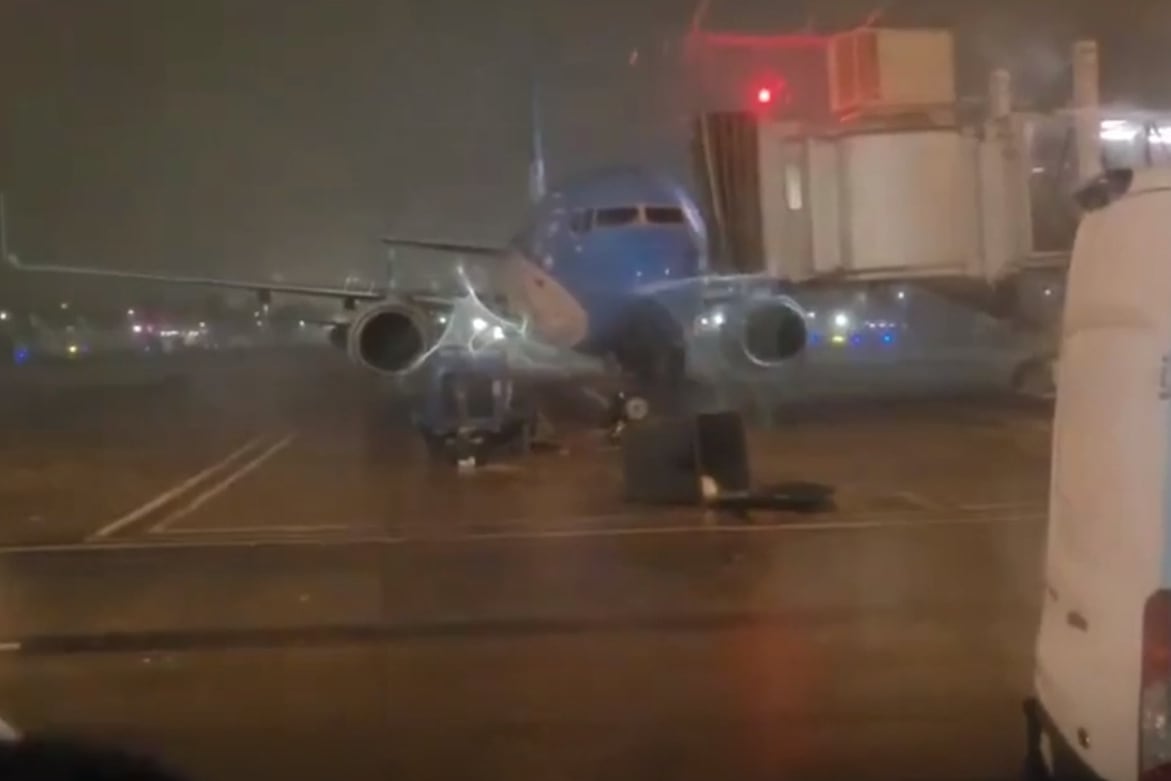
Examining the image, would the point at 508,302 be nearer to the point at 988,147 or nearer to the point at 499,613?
the point at 988,147

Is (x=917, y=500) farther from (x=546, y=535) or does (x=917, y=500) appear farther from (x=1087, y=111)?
(x=1087, y=111)

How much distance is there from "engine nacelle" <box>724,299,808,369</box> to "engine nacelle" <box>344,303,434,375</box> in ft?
14.9

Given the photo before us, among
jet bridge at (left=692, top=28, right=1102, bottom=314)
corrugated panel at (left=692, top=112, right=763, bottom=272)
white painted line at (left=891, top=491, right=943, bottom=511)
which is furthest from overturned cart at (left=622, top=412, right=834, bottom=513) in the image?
corrugated panel at (left=692, top=112, right=763, bottom=272)

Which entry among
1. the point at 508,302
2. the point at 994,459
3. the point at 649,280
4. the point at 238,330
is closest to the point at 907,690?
the point at 994,459

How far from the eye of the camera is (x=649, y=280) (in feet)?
74.9

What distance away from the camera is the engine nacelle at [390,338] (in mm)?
25062

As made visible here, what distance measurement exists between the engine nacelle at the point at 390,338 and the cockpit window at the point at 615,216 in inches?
120

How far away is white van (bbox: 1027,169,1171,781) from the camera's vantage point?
4.51 metres

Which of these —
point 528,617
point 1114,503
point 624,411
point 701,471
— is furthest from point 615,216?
point 1114,503

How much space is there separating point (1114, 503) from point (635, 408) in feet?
55.4

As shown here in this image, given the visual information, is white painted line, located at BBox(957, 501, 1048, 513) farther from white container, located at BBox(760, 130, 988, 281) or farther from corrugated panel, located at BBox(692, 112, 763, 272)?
corrugated panel, located at BBox(692, 112, 763, 272)

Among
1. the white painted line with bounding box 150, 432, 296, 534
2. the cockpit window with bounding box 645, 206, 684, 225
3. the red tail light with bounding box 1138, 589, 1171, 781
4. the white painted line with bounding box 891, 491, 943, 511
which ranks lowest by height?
the white painted line with bounding box 891, 491, 943, 511

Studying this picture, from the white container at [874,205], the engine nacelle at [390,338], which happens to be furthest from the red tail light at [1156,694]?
the engine nacelle at [390,338]

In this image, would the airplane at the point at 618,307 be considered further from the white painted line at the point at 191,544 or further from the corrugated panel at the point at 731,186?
the white painted line at the point at 191,544
